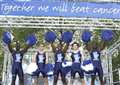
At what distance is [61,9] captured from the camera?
10.6m

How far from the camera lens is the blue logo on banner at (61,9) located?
412 inches

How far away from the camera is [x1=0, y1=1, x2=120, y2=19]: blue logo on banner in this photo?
34.3 ft

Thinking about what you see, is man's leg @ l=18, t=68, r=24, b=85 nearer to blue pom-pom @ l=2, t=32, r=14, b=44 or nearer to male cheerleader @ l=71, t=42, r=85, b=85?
blue pom-pom @ l=2, t=32, r=14, b=44

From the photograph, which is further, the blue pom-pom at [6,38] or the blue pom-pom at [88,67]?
the blue pom-pom at [6,38]

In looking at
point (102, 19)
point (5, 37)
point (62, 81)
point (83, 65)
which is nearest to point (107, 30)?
point (102, 19)

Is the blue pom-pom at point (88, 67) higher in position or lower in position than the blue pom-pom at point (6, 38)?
lower

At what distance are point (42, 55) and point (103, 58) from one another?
221 cm

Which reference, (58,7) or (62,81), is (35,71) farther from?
(58,7)

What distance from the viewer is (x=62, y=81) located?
10.9 m

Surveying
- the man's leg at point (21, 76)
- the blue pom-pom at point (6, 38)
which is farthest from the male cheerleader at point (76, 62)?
the blue pom-pom at point (6, 38)

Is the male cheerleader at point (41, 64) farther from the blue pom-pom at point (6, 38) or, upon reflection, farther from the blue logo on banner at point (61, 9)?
the blue logo on banner at point (61, 9)

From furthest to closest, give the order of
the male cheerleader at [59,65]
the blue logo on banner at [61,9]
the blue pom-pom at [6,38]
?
the blue pom-pom at [6,38], the male cheerleader at [59,65], the blue logo on banner at [61,9]

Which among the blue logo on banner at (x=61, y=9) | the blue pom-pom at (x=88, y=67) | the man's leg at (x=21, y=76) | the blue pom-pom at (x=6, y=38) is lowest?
the man's leg at (x=21, y=76)

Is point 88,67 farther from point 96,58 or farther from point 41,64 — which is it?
point 41,64
